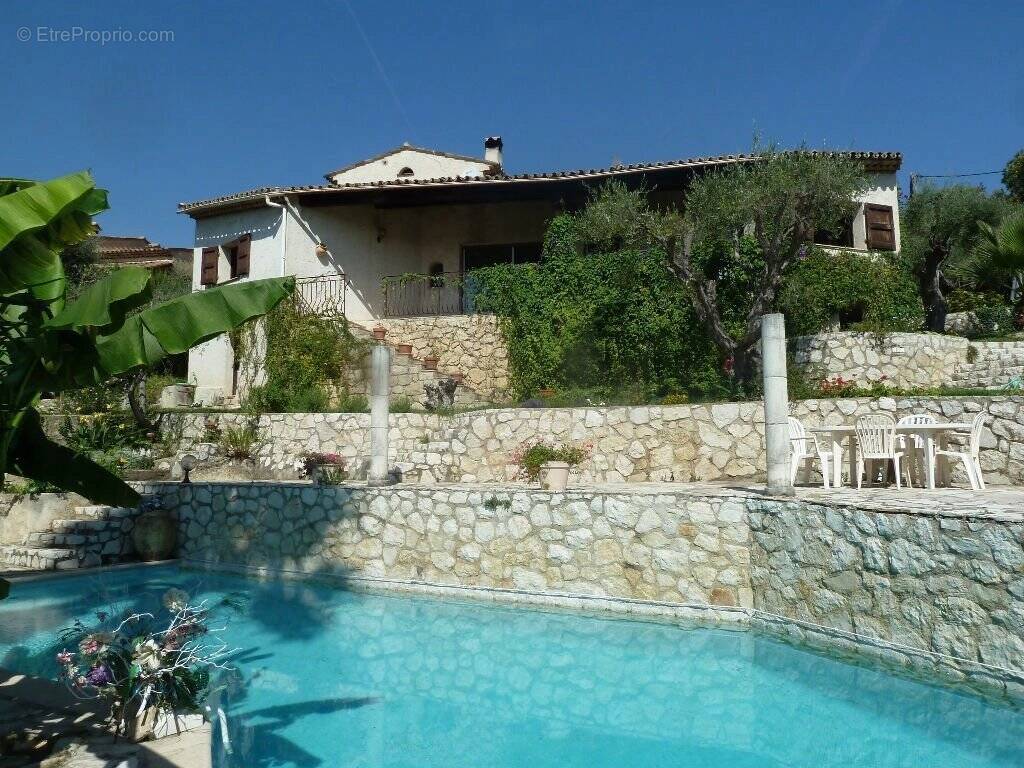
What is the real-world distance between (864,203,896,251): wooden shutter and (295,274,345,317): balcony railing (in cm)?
1358

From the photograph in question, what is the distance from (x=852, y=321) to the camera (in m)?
17.2

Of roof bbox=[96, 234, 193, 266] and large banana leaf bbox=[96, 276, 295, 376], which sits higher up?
roof bbox=[96, 234, 193, 266]

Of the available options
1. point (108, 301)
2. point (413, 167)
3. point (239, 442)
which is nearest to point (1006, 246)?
point (108, 301)

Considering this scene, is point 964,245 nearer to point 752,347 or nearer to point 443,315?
point 752,347

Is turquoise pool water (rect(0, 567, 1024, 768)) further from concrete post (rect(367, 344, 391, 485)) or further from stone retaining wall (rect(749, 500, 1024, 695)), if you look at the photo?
concrete post (rect(367, 344, 391, 485))

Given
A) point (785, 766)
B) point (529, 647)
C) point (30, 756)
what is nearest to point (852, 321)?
point (529, 647)

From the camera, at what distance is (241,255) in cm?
2070

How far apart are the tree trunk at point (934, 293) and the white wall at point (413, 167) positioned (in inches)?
547

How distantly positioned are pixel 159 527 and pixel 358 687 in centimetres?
721

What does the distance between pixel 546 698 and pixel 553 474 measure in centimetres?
482

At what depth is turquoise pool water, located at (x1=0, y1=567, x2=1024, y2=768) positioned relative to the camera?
17.7 ft

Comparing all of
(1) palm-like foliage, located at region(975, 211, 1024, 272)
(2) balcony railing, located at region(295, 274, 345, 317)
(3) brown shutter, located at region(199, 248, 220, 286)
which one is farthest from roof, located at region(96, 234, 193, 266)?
(1) palm-like foliage, located at region(975, 211, 1024, 272)

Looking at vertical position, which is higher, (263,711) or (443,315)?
(443,315)

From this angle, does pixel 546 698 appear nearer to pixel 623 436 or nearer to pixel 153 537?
pixel 623 436
